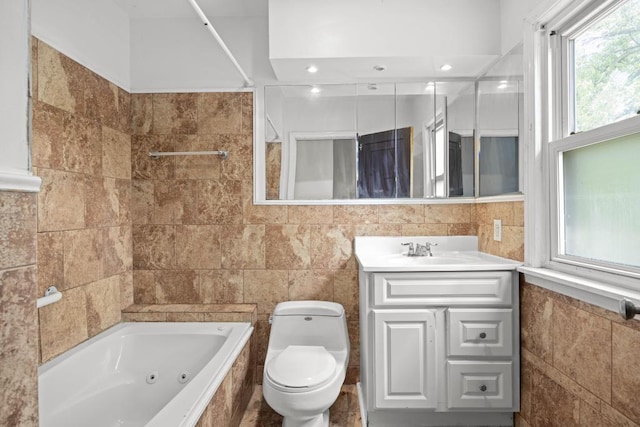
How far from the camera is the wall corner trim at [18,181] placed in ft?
2.02

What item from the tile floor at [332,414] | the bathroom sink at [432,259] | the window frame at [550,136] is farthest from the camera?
the bathroom sink at [432,259]

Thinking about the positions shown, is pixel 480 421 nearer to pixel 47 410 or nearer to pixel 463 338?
pixel 463 338

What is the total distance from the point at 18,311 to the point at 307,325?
5.70 feet

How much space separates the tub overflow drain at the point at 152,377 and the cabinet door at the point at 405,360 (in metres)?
1.28

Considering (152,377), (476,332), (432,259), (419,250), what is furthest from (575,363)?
(152,377)

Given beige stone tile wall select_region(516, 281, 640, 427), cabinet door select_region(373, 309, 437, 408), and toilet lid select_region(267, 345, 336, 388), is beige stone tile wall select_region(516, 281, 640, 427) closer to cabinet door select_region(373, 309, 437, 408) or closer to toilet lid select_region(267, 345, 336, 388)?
cabinet door select_region(373, 309, 437, 408)

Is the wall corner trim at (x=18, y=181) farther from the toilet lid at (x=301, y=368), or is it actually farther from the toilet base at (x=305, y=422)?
the toilet base at (x=305, y=422)

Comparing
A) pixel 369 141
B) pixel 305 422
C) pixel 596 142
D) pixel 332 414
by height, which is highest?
pixel 369 141

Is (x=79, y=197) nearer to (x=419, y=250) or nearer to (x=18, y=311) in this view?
(x=18, y=311)

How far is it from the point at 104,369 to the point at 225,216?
113 centimetres

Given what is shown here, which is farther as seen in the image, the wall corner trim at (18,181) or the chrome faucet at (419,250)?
the chrome faucet at (419,250)

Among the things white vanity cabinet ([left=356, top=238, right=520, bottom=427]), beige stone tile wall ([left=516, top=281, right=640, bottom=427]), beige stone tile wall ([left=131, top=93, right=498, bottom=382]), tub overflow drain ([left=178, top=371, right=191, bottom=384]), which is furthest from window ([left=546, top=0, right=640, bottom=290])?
tub overflow drain ([left=178, top=371, right=191, bottom=384])

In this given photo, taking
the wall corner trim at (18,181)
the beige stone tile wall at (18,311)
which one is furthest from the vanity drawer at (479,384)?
the wall corner trim at (18,181)

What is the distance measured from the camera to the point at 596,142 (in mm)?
1458
